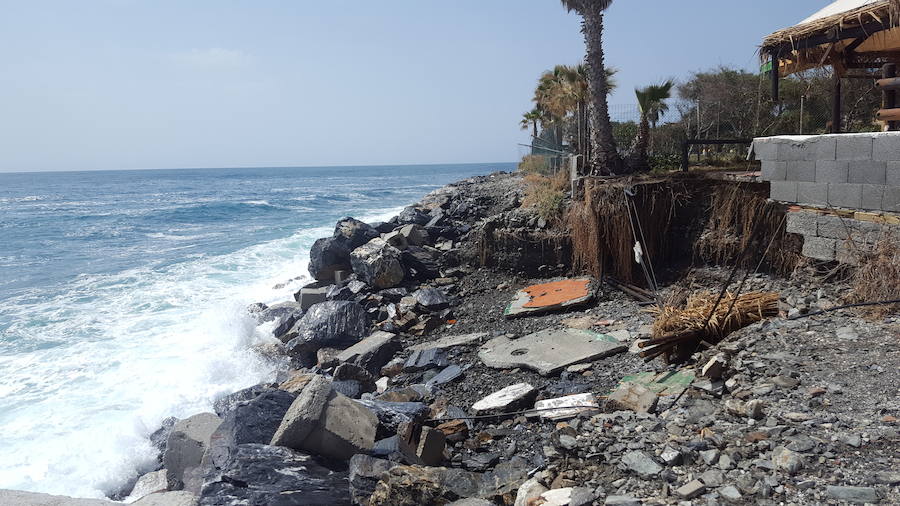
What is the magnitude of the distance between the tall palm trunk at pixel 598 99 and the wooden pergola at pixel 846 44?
4.19 m

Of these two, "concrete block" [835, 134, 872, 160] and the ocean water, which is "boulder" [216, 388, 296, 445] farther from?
"concrete block" [835, 134, 872, 160]

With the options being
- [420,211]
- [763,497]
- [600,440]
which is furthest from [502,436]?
[420,211]

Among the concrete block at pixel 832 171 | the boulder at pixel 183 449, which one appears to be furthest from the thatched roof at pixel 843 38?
the boulder at pixel 183 449

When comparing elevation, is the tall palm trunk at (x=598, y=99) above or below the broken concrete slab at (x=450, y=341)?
above

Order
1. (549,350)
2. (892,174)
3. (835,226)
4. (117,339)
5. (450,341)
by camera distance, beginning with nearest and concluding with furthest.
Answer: (892,174)
(835,226)
(549,350)
(450,341)
(117,339)

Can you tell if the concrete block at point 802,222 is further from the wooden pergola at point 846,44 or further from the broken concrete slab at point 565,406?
the broken concrete slab at point 565,406

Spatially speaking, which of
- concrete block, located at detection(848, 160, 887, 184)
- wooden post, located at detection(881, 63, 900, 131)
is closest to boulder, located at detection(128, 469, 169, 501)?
→ concrete block, located at detection(848, 160, 887, 184)

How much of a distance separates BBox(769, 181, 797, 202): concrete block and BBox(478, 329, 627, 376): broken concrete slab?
9.11 ft

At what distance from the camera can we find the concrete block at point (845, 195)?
6.76 metres

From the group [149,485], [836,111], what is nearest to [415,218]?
[836,111]

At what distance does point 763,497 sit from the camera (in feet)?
12.4

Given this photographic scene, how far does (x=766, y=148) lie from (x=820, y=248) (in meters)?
1.41

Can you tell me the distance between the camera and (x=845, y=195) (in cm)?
689

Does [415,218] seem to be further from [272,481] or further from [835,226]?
[272,481]
